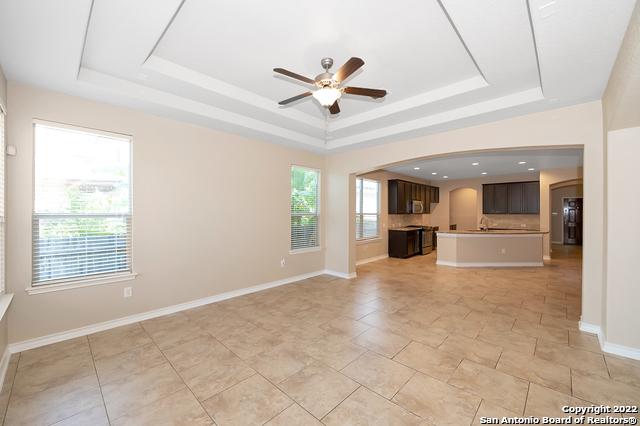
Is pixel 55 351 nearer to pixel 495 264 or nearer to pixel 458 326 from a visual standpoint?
pixel 458 326

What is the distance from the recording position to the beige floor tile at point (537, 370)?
2.17 meters

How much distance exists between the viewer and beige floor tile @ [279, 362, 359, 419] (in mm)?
1953

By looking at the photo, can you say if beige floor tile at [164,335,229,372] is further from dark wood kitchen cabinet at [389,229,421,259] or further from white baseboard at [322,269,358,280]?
dark wood kitchen cabinet at [389,229,421,259]

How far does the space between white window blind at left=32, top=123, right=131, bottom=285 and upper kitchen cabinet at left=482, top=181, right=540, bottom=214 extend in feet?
34.3

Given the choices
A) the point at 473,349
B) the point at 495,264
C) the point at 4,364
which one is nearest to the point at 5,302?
the point at 4,364

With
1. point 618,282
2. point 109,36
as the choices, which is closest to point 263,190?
point 109,36

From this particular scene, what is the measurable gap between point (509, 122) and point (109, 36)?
15.0 ft

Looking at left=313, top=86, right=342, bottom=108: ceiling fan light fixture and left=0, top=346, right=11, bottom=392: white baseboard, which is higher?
left=313, top=86, right=342, bottom=108: ceiling fan light fixture

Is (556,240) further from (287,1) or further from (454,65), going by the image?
(287,1)

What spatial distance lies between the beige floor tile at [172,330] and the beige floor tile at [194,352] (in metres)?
0.11

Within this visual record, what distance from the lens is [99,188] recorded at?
10.3 ft

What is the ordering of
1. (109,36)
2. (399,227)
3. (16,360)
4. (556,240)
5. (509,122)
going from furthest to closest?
(556,240) → (399,227) → (509,122) → (16,360) → (109,36)

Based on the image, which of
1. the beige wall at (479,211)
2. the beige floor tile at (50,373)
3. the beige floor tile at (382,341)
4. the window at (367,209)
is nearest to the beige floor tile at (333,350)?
the beige floor tile at (382,341)

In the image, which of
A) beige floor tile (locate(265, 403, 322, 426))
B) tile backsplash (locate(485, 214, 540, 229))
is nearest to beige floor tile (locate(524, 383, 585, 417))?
beige floor tile (locate(265, 403, 322, 426))
